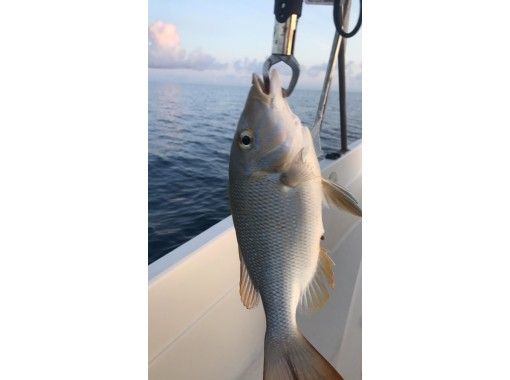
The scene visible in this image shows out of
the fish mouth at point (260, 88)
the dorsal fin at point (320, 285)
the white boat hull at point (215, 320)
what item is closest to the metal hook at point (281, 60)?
the fish mouth at point (260, 88)

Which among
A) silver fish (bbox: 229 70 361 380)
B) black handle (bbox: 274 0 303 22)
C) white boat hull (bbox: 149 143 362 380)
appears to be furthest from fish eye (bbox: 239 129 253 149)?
white boat hull (bbox: 149 143 362 380)

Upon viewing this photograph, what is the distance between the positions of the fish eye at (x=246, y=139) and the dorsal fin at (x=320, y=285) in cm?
14

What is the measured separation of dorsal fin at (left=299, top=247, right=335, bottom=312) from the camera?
50 cm

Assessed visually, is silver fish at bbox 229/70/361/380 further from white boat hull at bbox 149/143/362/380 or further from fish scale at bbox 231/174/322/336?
white boat hull at bbox 149/143/362/380

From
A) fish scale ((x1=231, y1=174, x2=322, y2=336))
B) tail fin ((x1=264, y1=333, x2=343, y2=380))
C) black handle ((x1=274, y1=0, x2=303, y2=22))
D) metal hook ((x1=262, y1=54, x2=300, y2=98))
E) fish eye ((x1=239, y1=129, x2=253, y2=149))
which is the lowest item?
tail fin ((x1=264, y1=333, x2=343, y2=380))

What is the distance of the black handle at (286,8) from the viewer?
49 cm

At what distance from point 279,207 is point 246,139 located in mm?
82

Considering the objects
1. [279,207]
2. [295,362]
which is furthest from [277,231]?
[295,362]
